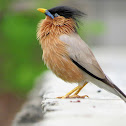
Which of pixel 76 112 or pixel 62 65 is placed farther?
pixel 62 65

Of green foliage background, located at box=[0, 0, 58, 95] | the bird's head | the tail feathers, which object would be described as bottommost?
green foliage background, located at box=[0, 0, 58, 95]

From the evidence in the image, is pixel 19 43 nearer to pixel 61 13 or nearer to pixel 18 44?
pixel 18 44

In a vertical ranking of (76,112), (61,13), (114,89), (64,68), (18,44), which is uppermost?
(61,13)

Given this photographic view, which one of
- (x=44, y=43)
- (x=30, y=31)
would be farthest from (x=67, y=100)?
(x=30, y=31)

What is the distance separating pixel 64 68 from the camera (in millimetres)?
6527

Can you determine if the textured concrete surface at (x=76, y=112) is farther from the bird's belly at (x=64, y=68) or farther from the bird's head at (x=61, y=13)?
the bird's head at (x=61, y=13)

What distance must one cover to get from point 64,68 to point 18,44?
210 inches

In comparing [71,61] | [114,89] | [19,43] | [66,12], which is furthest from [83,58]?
[19,43]

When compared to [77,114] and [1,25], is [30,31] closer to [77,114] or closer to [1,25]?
[1,25]

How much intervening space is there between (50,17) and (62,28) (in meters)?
0.26

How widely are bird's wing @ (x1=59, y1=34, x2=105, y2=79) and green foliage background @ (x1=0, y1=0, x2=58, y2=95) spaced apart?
471 centimetres

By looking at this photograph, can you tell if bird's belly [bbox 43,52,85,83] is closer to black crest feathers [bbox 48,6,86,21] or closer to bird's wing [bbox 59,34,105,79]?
bird's wing [bbox 59,34,105,79]

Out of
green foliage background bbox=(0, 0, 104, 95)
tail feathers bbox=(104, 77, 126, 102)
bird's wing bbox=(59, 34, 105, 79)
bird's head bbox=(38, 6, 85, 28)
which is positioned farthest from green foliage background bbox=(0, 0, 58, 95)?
tail feathers bbox=(104, 77, 126, 102)

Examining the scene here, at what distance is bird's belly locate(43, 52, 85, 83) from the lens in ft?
21.4
